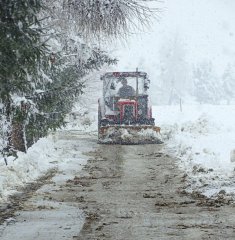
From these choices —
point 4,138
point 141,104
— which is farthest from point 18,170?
point 141,104

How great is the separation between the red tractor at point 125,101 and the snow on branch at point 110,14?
32.7ft

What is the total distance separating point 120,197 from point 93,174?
2773 millimetres

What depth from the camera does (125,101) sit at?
20125 millimetres

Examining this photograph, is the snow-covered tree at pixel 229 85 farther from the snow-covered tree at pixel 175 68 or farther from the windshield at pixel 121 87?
the windshield at pixel 121 87

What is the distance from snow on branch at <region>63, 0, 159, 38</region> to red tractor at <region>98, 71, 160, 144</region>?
9974 mm

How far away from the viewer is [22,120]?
7.08 meters

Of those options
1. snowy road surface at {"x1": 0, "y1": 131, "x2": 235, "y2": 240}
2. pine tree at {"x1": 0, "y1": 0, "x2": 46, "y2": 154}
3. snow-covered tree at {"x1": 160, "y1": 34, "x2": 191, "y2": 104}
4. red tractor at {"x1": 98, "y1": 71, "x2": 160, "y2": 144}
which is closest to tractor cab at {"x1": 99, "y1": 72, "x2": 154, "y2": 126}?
red tractor at {"x1": 98, "y1": 71, "x2": 160, "y2": 144}

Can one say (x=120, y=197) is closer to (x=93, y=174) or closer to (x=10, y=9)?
(x=93, y=174)

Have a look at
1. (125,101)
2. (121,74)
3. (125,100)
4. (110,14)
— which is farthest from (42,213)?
(121,74)

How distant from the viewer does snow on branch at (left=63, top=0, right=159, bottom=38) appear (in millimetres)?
8797

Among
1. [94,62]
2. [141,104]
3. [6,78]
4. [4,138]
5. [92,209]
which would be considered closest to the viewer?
[6,78]

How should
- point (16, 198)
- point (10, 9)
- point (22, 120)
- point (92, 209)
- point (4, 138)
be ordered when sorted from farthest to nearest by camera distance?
point (4, 138)
point (16, 198)
point (92, 209)
point (22, 120)
point (10, 9)

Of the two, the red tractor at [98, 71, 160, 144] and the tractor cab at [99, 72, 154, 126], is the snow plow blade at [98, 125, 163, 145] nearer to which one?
the red tractor at [98, 71, 160, 144]

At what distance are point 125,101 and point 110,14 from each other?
11.2m
